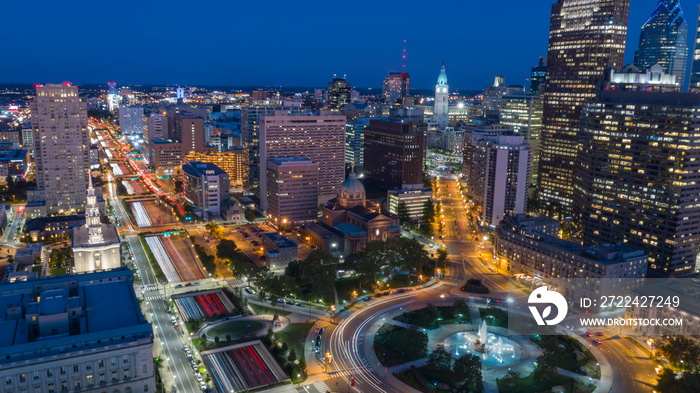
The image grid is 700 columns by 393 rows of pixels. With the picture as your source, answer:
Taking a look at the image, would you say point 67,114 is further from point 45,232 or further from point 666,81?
point 666,81

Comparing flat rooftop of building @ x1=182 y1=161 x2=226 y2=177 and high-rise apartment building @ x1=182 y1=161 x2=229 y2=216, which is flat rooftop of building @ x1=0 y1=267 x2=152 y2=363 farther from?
flat rooftop of building @ x1=182 y1=161 x2=226 y2=177

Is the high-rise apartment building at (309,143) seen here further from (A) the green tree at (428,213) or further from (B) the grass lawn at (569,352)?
(B) the grass lawn at (569,352)

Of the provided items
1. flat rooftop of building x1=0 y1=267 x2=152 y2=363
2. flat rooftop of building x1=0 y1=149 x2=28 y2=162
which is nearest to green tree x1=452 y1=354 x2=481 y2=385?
flat rooftop of building x1=0 y1=267 x2=152 y2=363

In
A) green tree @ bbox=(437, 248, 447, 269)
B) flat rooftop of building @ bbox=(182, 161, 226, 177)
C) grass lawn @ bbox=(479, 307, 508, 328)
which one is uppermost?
flat rooftop of building @ bbox=(182, 161, 226, 177)

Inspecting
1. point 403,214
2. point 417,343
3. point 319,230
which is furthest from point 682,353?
point 403,214

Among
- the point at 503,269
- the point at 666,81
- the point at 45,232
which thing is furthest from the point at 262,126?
the point at 666,81

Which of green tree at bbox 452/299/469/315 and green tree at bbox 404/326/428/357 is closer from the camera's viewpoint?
green tree at bbox 404/326/428/357
